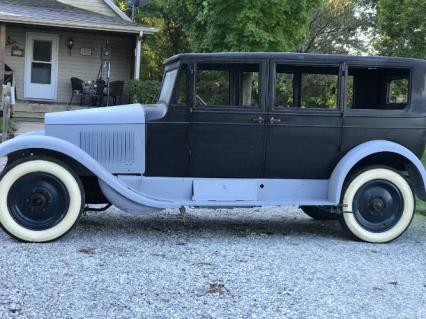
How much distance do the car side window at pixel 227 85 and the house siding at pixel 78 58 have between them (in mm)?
13930

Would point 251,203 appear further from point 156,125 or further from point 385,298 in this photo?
point 385,298

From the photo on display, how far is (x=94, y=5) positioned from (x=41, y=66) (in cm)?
323

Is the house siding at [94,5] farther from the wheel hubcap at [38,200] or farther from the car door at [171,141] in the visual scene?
the wheel hubcap at [38,200]

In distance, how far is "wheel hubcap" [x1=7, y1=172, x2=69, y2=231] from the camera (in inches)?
224

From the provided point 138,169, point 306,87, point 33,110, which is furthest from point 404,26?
point 138,169

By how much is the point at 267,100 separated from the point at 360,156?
3.63ft

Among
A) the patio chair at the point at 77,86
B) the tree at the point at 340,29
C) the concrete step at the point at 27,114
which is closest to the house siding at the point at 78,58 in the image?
the patio chair at the point at 77,86

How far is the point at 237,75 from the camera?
20.9 feet

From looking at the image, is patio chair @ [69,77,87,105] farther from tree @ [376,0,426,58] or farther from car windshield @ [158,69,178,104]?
car windshield @ [158,69,178,104]

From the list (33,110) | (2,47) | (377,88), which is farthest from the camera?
(2,47)

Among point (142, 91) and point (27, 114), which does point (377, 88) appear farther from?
point (27, 114)

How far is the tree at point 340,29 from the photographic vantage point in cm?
3016

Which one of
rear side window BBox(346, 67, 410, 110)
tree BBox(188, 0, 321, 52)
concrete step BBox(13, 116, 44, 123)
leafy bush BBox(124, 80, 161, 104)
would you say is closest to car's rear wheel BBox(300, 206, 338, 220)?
rear side window BBox(346, 67, 410, 110)

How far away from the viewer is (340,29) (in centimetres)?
3136
